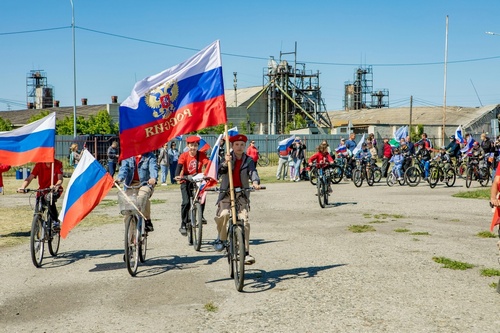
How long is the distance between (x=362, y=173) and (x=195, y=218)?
15010 mm

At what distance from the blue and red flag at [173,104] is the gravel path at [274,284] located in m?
1.86

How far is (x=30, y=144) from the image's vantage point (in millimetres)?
11000

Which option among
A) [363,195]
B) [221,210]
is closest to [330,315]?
[221,210]

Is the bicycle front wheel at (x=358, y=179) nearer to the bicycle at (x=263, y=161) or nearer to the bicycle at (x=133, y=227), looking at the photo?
the bicycle at (x=133, y=227)

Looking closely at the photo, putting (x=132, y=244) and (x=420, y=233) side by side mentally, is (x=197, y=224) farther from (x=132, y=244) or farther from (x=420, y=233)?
(x=420, y=233)

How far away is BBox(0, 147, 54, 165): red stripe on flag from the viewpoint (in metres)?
10.8

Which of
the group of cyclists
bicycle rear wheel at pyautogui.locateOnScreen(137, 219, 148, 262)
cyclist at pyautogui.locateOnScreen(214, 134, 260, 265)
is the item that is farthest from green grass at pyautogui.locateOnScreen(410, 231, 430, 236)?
the group of cyclists

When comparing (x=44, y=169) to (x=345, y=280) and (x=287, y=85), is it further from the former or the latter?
(x=287, y=85)

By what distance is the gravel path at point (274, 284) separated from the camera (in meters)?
6.69

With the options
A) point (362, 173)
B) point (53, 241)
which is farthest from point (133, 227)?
point (362, 173)

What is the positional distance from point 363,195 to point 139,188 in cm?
1281

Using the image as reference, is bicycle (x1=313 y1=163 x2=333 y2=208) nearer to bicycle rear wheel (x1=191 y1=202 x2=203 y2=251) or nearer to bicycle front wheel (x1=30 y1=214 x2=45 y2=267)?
bicycle rear wheel (x1=191 y1=202 x2=203 y2=251)

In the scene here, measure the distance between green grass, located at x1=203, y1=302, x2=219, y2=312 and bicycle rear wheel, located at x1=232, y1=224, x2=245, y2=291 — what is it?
23.1 inches

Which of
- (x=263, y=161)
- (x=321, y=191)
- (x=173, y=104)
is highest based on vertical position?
(x=173, y=104)
